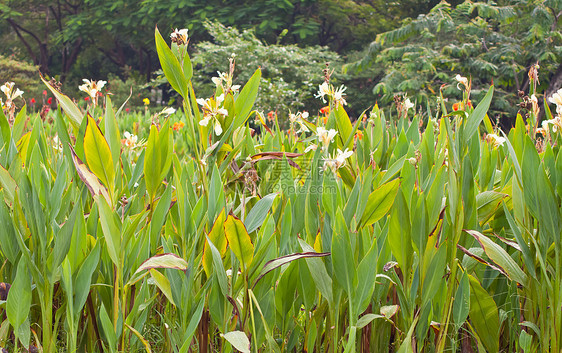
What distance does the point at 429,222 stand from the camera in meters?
1.07

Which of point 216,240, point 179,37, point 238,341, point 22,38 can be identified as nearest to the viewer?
point 238,341

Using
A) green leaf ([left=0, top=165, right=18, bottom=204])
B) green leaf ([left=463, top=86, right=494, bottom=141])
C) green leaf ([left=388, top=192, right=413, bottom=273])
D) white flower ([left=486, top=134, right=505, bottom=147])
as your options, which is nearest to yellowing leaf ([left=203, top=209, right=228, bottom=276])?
green leaf ([left=388, top=192, right=413, bottom=273])

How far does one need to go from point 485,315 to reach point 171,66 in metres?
0.93

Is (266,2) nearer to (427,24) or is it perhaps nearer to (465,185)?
(427,24)

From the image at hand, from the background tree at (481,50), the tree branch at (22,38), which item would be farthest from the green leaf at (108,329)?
the tree branch at (22,38)

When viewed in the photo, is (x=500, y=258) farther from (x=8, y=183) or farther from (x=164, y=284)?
(x=8, y=183)

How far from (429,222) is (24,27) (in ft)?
80.3

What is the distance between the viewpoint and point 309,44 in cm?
1825

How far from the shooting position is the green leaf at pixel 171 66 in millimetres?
1098

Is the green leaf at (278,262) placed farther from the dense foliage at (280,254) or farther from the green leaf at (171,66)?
the green leaf at (171,66)

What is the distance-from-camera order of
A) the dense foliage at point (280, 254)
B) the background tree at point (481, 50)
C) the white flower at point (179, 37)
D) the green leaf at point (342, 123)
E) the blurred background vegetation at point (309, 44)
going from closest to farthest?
the dense foliage at point (280, 254) → the white flower at point (179, 37) → the green leaf at point (342, 123) → the background tree at point (481, 50) → the blurred background vegetation at point (309, 44)

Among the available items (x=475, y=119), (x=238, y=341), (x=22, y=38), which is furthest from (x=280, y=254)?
(x=22, y=38)

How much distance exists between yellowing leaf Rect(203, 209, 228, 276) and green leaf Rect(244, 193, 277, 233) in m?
0.07

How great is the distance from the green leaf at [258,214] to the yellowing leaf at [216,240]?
7cm
